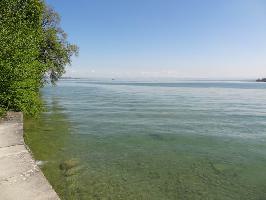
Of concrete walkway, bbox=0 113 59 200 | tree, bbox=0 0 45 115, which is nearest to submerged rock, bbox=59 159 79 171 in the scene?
concrete walkway, bbox=0 113 59 200

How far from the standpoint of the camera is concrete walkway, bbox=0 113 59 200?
27.1 feet

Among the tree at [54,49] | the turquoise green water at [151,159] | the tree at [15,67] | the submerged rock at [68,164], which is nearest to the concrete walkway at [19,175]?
the turquoise green water at [151,159]

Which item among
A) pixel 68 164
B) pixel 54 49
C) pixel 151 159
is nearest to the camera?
pixel 68 164

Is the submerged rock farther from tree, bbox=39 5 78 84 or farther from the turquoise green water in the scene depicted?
tree, bbox=39 5 78 84

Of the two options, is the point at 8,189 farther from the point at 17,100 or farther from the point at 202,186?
the point at 17,100

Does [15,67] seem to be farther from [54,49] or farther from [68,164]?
[54,49]

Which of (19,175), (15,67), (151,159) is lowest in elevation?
(151,159)

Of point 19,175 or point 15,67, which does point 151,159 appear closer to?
point 19,175

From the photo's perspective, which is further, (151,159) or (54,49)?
(54,49)

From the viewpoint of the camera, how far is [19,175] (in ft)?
31.6

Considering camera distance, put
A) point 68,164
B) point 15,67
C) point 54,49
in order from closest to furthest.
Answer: point 68,164
point 15,67
point 54,49

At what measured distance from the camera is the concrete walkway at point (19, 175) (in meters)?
8.27

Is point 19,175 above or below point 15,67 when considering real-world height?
below

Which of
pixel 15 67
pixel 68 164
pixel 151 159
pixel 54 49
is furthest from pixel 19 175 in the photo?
pixel 54 49
